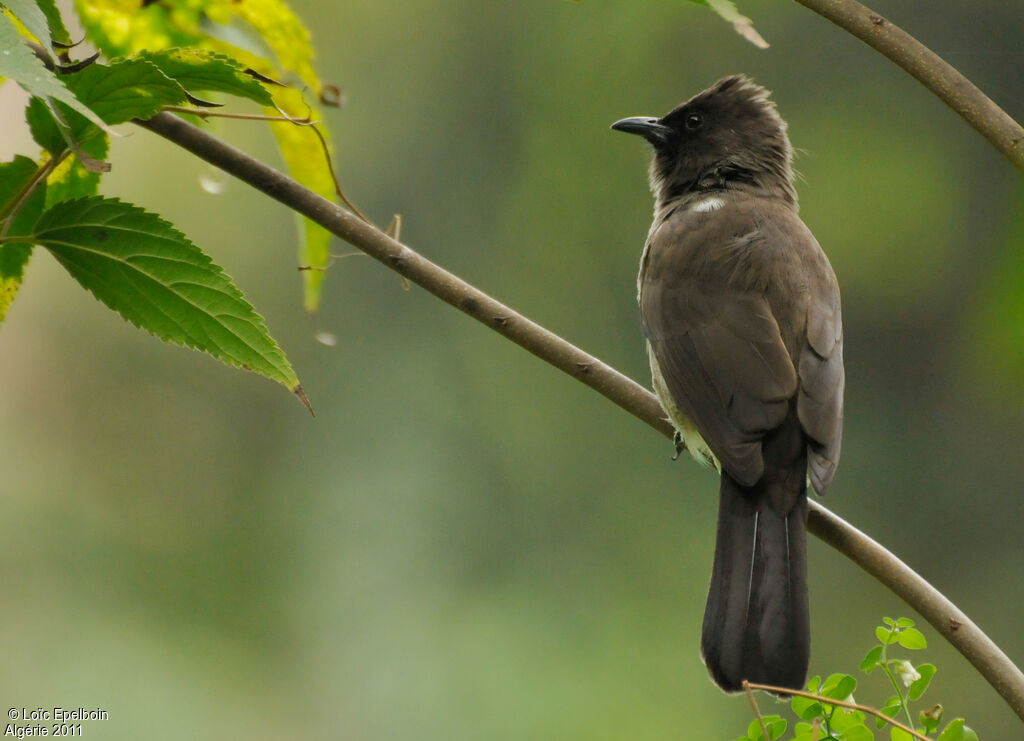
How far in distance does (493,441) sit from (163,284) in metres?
8.45

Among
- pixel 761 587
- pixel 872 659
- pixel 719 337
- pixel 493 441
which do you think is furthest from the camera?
pixel 493 441

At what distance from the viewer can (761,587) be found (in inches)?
75.1

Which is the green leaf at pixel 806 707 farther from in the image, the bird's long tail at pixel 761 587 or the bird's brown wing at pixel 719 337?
the bird's brown wing at pixel 719 337

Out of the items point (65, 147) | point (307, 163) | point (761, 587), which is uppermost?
point (65, 147)

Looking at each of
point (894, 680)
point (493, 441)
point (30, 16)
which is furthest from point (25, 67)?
point (493, 441)

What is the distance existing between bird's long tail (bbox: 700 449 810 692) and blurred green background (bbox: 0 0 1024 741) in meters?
5.63

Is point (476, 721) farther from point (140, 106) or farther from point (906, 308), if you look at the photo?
point (140, 106)

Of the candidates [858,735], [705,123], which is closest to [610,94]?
[705,123]

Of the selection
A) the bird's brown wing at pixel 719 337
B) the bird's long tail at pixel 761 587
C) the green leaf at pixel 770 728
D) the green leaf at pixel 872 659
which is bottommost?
the bird's long tail at pixel 761 587

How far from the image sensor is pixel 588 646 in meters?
8.40

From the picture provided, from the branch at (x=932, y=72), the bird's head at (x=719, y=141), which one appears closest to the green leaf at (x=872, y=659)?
the branch at (x=932, y=72)

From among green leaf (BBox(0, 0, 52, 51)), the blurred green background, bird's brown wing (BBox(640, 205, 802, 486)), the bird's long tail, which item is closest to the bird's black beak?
bird's brown wing (BBox(640, 205, 802, 486))

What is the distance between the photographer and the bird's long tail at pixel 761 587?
1.80 metres

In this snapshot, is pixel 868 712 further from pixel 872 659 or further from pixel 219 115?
pixel 219 115
